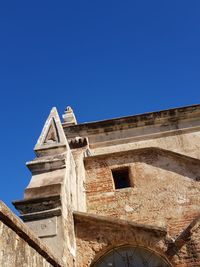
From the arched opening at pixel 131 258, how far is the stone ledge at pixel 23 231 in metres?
2.25

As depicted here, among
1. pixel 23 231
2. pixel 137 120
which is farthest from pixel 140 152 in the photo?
pixel 23 231

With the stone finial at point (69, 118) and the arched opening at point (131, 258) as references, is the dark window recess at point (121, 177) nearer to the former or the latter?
the arched opening at point (131, 258)

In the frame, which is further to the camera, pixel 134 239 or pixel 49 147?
pixel 49 147

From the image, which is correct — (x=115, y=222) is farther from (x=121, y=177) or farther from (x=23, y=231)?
(x=23, y=231)

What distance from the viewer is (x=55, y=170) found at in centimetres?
639

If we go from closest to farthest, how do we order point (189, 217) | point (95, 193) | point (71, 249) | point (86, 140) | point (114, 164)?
1. point (71, 249)
2. point (189, 217)
3. point (95, 193)
4. point (114, 164)
5. point (86, 140)

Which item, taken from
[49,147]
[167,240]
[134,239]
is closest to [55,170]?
[49,147]

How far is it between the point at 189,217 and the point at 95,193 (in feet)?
7.25

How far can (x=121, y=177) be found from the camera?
26.8 feet

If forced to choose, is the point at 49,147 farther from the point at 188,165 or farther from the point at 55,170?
the point at 188,165

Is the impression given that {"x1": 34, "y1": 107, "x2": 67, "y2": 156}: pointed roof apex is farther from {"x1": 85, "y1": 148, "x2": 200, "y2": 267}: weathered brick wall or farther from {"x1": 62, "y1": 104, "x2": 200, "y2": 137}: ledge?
{"x1": 62, "y1": 104, "x2": 200, "y2": 137}: ledge

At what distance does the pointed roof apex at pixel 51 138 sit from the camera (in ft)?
22.8

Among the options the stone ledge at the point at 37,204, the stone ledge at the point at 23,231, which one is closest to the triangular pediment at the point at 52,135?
the stone ledge at the point at 37,204

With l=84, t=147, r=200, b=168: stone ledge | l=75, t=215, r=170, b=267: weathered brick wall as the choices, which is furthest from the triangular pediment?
l=75, t=215, r=170, b=267: weathered brick wall
